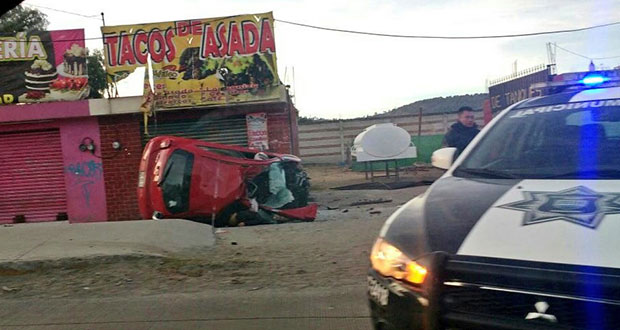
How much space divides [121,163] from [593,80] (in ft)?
34.5

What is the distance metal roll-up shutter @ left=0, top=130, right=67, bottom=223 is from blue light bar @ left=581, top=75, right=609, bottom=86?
1137 centimetres

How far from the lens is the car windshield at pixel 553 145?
3451 millimetres

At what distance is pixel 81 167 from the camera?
13023 millimetres

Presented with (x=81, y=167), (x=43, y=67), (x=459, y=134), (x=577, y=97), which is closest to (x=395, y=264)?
(x=577, y=97)

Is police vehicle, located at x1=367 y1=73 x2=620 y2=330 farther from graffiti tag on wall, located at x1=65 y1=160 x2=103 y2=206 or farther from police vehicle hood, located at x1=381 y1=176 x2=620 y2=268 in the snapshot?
graffiti tag on wall, located at x1=65 y1=160 x2=103 y2=206

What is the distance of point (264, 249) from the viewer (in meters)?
8.06

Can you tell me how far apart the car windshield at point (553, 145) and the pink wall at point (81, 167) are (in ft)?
34.9

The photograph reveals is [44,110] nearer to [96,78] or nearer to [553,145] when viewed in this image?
[96,78]

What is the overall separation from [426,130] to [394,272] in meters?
28.5

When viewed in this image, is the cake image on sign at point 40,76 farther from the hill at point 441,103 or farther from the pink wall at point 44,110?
the hill at point 441,103

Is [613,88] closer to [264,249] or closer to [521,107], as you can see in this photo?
[521,107]

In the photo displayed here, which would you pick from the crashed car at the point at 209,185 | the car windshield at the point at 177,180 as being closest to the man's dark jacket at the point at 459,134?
the crashed car at the point at 209,185

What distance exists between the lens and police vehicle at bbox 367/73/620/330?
2.28m

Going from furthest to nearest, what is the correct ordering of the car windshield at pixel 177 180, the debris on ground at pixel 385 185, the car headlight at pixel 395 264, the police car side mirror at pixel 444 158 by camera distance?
the debris on ground at pixel 385 185 → the car windshield at pixel 177 180 → the police car side mirror at pixel 444 158 → the car headlight at pixel 395 264
